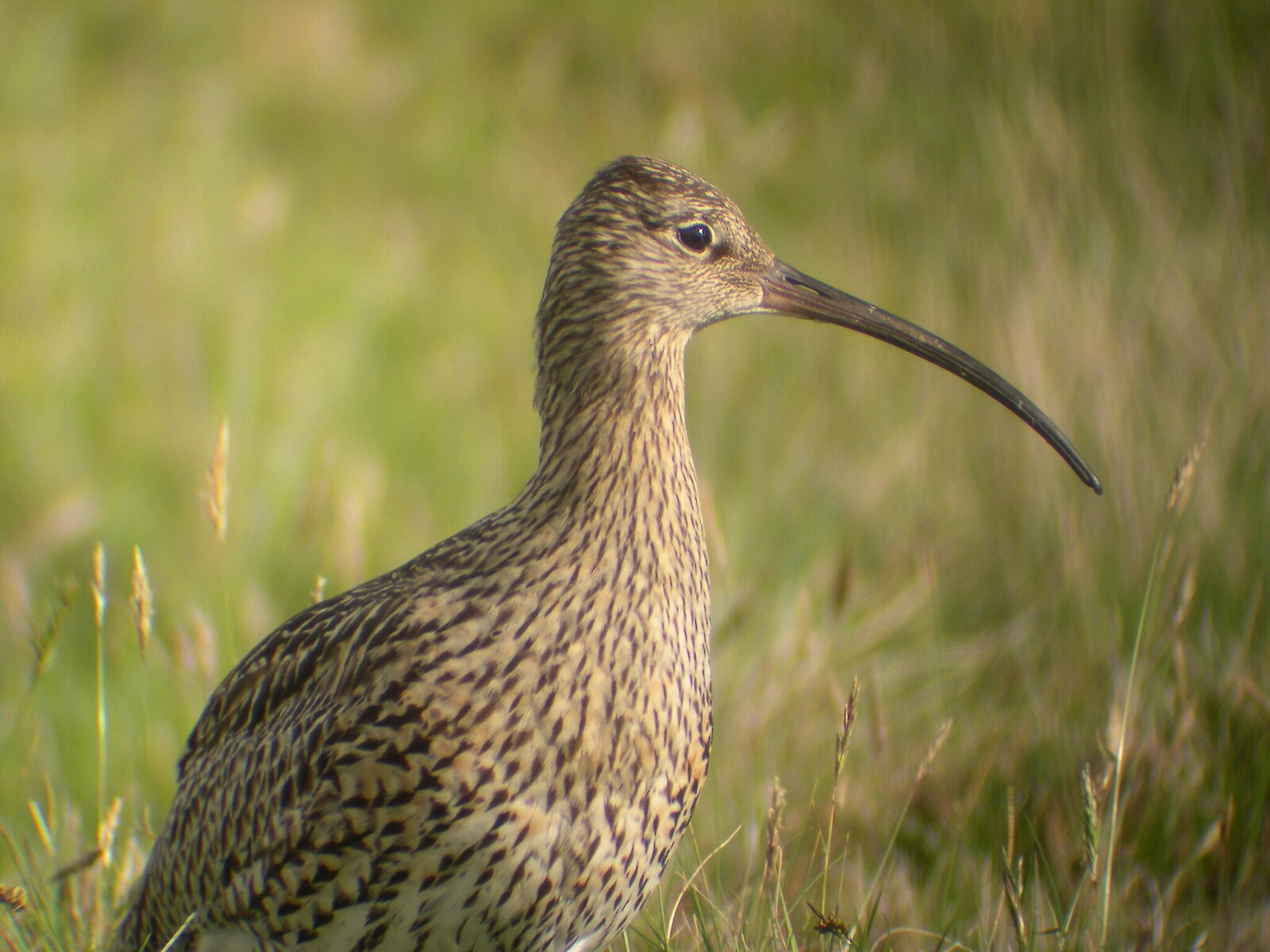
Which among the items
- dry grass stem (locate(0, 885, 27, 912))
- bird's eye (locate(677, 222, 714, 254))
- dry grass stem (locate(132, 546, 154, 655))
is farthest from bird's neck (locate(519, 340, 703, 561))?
dry grass stem (locate(0, 885, 27, 912))

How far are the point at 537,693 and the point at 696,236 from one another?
3.36 ft

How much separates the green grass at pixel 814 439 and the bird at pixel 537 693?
280 mm

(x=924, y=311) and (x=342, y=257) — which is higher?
(x=342, y=257)

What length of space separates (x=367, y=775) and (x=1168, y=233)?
11.9 ft

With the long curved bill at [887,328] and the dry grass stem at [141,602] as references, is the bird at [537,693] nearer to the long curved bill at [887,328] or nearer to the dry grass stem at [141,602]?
the long curved bill at [887,328]

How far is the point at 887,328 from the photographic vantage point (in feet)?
10.4

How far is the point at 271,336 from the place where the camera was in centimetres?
688

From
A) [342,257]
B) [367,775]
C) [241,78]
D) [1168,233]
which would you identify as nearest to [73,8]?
[241,78]

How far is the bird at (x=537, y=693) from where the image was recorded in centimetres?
255

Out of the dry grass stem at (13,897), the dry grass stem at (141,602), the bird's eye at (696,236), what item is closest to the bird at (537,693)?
the bird's eye at (696,236)

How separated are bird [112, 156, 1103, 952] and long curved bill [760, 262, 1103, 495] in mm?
11

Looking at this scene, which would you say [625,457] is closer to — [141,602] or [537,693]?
[537,693]

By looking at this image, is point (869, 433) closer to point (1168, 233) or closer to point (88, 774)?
point (1168, 233)

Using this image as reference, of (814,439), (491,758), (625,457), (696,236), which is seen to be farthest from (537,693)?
(814,439)
